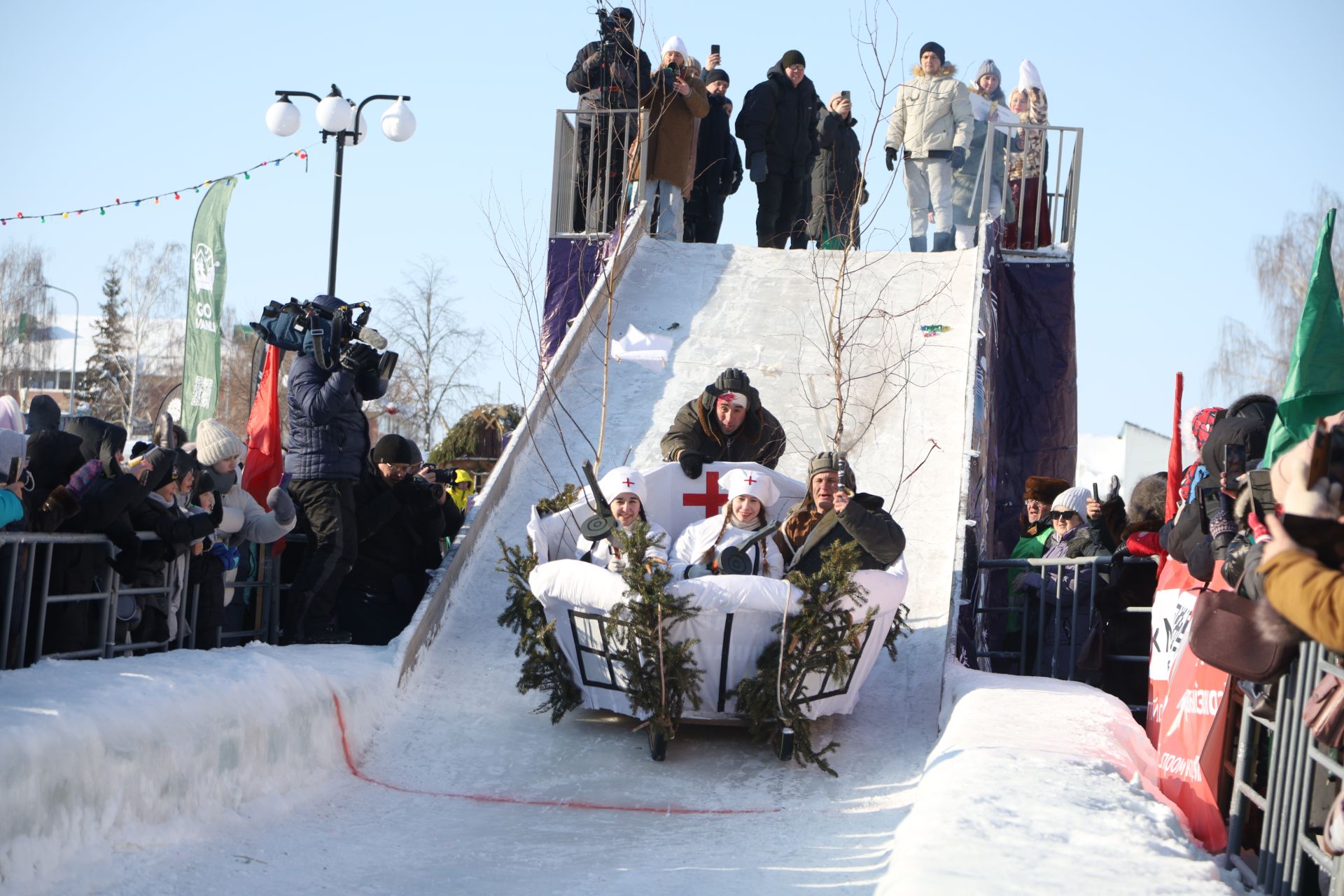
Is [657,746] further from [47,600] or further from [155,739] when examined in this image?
[47,600]

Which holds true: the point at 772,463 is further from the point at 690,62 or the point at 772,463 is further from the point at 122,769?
the point at 690,62

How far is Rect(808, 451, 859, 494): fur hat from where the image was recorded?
22.6 ft

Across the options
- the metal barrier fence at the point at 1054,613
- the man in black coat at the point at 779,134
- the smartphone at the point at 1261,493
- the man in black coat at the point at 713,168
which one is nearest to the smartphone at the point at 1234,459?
A: the smartphone at the point at 1261,493

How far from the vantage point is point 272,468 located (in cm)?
777

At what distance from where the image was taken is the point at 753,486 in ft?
22.5

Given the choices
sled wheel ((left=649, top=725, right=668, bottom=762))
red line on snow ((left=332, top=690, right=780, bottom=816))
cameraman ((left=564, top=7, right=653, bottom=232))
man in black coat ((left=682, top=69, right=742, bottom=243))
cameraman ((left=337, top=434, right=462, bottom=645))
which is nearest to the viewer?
red line on snow ((left=332, top=690, right=780, bottom=816))

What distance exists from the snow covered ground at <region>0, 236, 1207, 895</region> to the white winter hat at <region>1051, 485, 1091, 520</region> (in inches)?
30.1

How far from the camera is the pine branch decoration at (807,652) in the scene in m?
6.15

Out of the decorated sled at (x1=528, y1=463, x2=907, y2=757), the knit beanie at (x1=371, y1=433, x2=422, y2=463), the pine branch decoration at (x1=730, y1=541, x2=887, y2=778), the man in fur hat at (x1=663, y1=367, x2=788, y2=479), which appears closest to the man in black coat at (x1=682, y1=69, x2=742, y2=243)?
the man in fur hat at (x1=663, y1=367, x2=788, y2=479)

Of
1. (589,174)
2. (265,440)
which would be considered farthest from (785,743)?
(589,174)

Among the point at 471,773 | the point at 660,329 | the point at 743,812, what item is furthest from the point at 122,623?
the point at 660,329

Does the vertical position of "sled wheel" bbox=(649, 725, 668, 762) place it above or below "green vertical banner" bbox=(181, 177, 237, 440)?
below

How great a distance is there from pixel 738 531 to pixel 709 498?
0.57 meters

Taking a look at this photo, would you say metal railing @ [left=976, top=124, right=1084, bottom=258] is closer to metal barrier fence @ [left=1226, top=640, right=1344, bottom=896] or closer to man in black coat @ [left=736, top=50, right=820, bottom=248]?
man in black coat @ [left=736, top=50, right=820, bottom=248]
